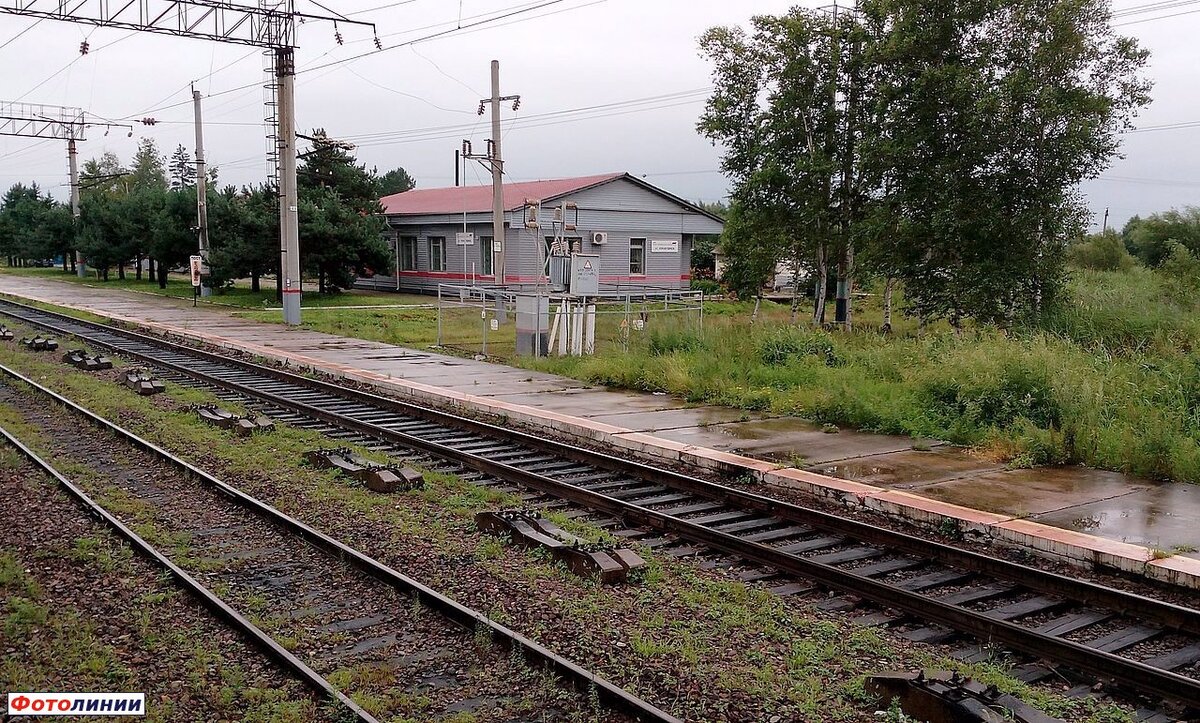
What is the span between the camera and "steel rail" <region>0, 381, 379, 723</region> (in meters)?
4.96

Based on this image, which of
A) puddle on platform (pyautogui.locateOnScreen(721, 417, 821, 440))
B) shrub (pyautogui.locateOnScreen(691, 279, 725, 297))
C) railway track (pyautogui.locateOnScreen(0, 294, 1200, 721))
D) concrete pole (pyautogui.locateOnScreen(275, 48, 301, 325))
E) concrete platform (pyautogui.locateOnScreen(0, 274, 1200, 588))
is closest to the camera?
railway track (pyautogui.locateOnScreen(0, 294, 1200, 721))

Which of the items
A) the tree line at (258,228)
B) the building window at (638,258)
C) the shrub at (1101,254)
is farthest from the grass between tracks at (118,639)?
the building window at (638,258)

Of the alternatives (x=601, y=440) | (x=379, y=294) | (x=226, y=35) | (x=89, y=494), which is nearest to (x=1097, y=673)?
(x=601, y=440)

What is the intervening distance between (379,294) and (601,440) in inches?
1274

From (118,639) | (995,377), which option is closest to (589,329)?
(995,377)

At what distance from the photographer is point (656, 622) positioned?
235 inches

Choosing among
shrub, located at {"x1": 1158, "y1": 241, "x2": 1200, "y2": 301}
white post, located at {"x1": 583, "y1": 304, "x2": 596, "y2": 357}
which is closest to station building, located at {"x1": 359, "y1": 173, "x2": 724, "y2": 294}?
white post, located at {"x1": 583, "y1": 304, "x2": 596, "y2": 357}

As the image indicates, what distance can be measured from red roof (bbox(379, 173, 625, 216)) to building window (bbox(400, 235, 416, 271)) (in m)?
1.24

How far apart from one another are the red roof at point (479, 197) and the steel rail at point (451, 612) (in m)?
30.4

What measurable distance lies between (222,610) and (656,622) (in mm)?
2725

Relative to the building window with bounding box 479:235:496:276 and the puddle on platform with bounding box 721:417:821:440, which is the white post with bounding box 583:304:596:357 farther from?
the building window with bounding box 479:235:496:276

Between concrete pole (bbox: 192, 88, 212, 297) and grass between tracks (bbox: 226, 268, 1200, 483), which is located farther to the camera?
concrete pole (bbox: 192, 88, 212, 297)

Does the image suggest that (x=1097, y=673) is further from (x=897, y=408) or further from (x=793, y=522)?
(x=897, y=408)

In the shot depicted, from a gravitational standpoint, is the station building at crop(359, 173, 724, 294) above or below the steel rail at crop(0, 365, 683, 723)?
above
